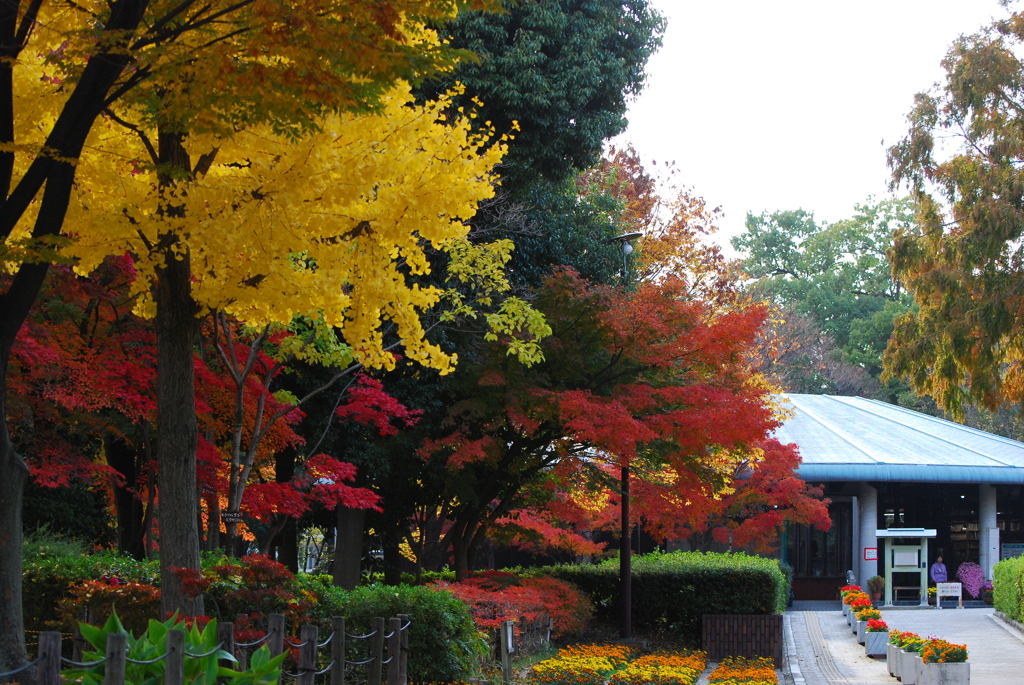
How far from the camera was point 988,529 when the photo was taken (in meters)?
32.2

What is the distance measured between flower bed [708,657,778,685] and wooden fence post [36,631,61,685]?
1044cm

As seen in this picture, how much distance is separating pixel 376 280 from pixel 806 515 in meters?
20.0

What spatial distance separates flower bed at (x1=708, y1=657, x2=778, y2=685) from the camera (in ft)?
46.7

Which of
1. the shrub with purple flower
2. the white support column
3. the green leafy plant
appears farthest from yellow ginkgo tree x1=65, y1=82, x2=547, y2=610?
the shrub with purple flower

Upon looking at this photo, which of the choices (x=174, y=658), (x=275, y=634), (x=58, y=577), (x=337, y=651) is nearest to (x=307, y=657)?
(x=275, y=634)

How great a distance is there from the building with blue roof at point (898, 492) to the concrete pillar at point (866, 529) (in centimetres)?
3

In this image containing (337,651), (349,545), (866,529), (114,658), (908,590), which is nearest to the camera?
(114,658)

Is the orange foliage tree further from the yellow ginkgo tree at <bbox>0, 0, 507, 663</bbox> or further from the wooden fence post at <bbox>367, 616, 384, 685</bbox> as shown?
the yellow ginkgo tree at <bbox>0, 0, 507, 663</bbox>

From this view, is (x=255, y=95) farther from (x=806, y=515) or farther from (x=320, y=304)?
(x=806, y=515)

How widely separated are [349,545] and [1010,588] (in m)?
14.1

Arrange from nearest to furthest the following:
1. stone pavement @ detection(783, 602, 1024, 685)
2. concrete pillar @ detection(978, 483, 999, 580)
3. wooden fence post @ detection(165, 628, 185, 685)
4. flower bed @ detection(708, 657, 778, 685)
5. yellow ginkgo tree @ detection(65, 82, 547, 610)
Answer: wooden fence post @ detection(165, 628, 185, 685) < yellow ginkgo tree @ detection(65, 82, 547, 610) < flower bed @ detection(708, 657, 778, 685) < stone pavement @ detection(783, 602, 1024, 685) < concrete pillar @ detection(978, 483, 999, 580)

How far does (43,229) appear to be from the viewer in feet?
24.6

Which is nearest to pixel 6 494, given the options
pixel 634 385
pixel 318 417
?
pixel 318 417

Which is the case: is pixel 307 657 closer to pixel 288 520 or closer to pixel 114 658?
pixel 114 658
